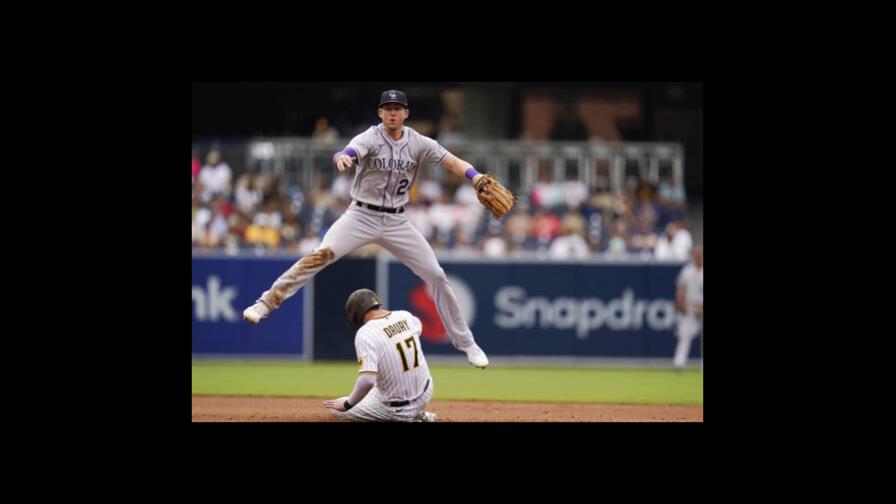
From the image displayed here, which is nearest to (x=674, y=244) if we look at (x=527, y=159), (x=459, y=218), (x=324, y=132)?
(x=459, y=218)

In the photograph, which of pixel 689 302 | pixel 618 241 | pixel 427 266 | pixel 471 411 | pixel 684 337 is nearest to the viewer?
pixel 427 266

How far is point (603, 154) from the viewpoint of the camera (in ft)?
69.4

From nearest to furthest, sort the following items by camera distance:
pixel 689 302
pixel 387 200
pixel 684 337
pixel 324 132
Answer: pixel 387 200, pixel 689 302, pixel 684 337, pixel 324 132

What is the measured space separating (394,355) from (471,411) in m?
2.27

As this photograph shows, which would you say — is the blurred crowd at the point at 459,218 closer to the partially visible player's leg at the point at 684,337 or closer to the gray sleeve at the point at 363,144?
the partially visible player's leg at the point at 684,337

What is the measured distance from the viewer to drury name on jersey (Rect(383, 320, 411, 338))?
27.0 feet

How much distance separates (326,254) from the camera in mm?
8547

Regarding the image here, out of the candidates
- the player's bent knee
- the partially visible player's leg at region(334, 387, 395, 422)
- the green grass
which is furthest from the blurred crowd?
the partially visible player's leg at region(334, 387, 395, 422)

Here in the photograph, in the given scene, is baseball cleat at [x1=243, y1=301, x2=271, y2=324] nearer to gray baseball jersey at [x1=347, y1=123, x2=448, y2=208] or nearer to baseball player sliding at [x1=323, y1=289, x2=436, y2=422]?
baseball player sliding at [x1=323, y1=289, x2=436, y2=422]

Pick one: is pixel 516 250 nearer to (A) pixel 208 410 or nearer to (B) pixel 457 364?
(B) pixel 457 364

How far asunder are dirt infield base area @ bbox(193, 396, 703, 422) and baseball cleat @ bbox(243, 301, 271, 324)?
1.08 m

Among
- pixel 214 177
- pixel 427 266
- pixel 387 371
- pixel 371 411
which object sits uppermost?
pixel 214 177

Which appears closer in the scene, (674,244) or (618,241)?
(674,244)

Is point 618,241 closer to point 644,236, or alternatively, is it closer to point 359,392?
point 644,236
